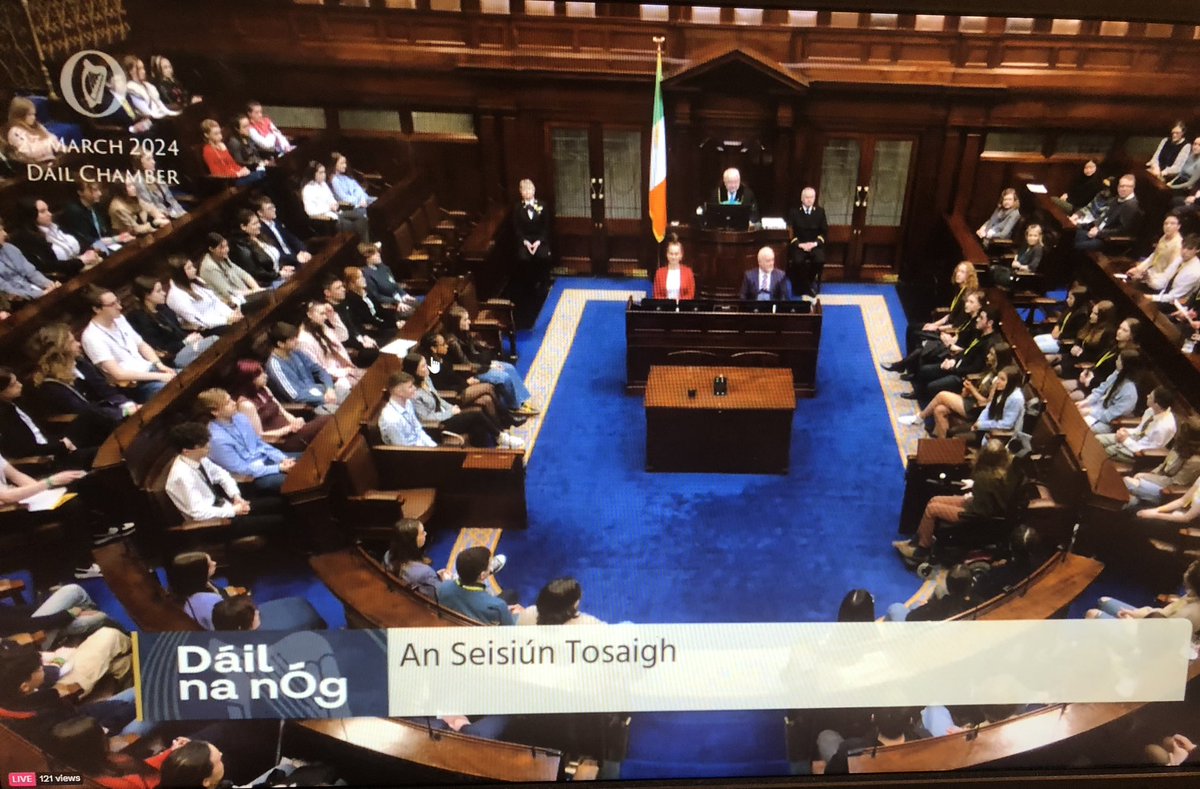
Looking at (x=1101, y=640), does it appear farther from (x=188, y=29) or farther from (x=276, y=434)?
(x=188, y=29)

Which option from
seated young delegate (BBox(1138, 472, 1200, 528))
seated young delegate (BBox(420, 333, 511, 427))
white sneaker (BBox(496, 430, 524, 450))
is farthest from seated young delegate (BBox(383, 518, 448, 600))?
seated young delegate (BBox(1138, 472, 1200, 528))

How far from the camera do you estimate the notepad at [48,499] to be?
97.7 inches

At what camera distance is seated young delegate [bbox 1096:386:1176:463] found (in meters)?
2.72

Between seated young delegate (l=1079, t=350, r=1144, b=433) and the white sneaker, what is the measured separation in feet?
6.99

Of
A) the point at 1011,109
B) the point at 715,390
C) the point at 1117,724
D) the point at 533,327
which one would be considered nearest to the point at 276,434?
the point at 533,327

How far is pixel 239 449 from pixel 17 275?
0.87 meters

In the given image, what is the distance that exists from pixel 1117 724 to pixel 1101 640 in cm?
32

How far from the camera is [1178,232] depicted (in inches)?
110

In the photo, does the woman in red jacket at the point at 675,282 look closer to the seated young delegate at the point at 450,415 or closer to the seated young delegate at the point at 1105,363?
the seated young delegate at the point at 450,415

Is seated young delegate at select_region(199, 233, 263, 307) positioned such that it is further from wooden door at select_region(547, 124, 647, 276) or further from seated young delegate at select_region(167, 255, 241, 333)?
wooden door at select_region(547, 124, 647, 276)

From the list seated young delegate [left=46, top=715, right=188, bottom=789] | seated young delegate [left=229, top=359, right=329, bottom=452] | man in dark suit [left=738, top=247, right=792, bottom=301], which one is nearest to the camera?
seated young delegate [left=46, top=715, right=188, bottom=789]

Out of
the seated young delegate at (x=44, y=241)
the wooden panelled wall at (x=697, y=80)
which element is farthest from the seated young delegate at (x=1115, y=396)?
the seated young delegate at (x=44, y=241)

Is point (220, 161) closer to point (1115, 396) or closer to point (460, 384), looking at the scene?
point (460, 384)

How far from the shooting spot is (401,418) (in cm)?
332
